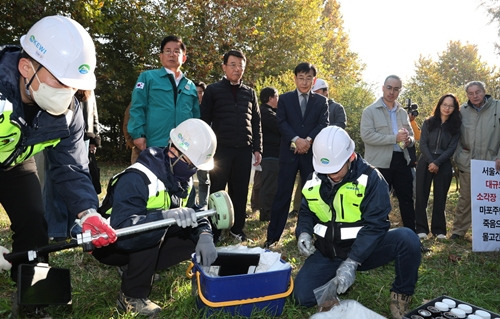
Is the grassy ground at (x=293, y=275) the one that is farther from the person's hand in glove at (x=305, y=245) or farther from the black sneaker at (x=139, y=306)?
the person's hand in glove at (x=305, y=245)

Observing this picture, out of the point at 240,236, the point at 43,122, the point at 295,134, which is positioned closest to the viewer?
the point at 43,122

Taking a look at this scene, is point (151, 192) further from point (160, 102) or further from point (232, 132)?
point (232, 132)

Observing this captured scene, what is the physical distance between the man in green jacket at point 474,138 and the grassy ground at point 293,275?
29.6 inches

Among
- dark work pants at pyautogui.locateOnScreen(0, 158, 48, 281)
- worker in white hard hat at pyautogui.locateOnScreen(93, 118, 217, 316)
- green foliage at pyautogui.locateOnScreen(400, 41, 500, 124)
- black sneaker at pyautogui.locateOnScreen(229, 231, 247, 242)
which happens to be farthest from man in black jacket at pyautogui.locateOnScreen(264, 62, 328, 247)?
green foliage at pyautogui.locateOnScreen(400, 41, 500, 124)

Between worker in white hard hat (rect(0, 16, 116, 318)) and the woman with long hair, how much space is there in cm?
406

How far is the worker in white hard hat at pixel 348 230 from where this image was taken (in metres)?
2.75

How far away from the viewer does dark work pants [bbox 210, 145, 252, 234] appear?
4.46 meters

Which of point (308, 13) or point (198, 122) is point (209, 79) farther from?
point (198, 122)

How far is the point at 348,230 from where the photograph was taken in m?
2.87

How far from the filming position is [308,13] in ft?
65.3

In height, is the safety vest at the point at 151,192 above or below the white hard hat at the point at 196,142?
below

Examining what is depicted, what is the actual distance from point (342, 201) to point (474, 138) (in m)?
3.07

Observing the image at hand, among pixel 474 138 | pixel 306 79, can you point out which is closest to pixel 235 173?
pixel 306 79

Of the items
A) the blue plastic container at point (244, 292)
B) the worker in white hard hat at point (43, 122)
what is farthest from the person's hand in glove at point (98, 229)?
the blue plastic container at point (244, 292)
